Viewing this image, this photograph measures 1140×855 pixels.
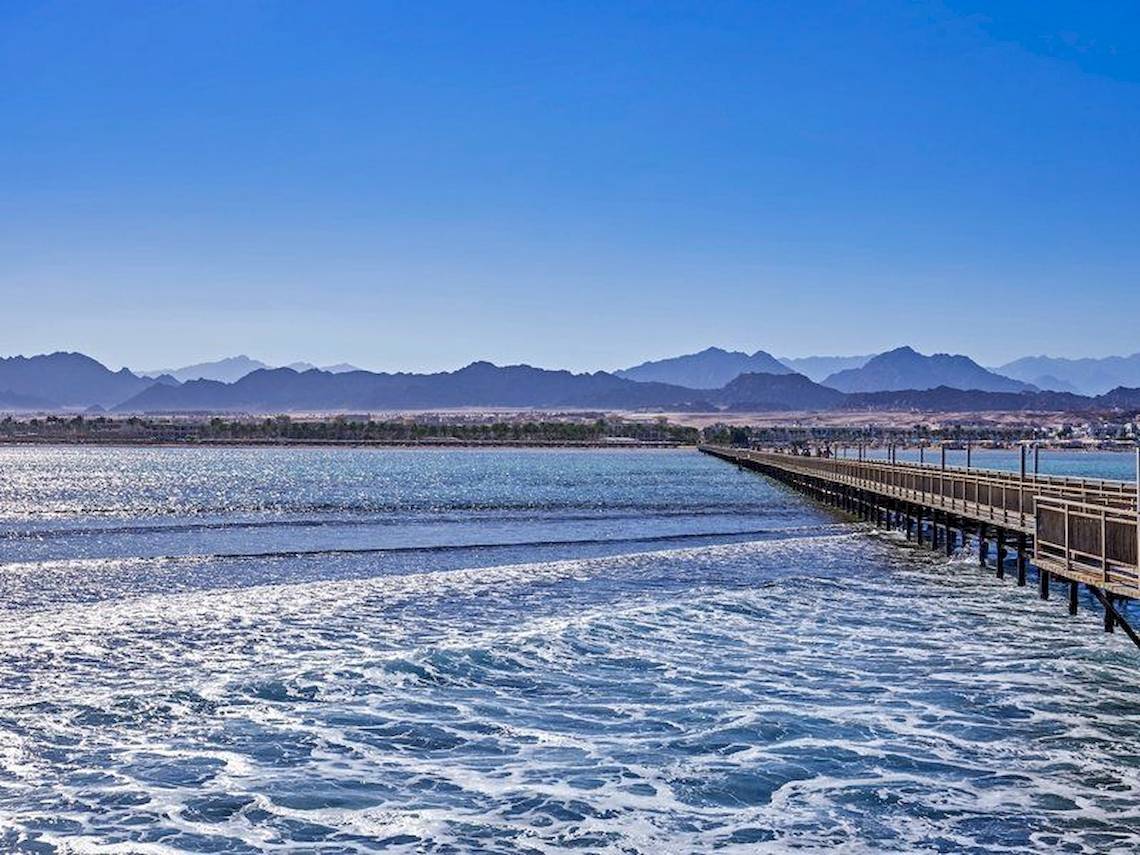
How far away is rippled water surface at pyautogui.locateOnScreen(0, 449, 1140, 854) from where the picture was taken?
548 inches

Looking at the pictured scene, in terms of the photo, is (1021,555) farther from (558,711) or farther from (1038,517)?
(558,711)

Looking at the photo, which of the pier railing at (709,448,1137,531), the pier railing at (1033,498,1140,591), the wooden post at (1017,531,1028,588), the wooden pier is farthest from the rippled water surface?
the pier railing at (709,448,1137,531)

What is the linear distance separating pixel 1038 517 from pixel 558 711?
11910 millimetres

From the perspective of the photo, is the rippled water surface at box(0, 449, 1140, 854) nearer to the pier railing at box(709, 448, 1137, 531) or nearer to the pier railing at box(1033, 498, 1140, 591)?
the pier railing at box(1033, 498, 1140, 591)

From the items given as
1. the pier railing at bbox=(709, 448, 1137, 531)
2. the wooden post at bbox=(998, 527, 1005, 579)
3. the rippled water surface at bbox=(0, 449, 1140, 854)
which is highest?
the pier railing at bbox=(709, 448, 1137, 531)

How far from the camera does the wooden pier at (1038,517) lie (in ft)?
68.5

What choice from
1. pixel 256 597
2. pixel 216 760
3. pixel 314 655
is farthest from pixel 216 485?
pixel 216 760

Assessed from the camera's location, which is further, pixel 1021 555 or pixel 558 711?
pixel 1021 555

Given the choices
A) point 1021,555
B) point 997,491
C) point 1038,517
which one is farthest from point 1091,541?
point 997,491

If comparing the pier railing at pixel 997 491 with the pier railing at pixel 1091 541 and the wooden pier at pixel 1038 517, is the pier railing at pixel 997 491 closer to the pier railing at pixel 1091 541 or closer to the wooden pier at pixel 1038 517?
the wooden pier at pixel 1038 517

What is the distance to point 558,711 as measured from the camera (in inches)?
741

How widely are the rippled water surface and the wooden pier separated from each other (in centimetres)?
152

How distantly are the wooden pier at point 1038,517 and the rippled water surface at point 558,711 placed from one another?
1.52m

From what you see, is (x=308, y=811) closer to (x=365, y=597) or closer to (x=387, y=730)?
(x=387, y=730)
